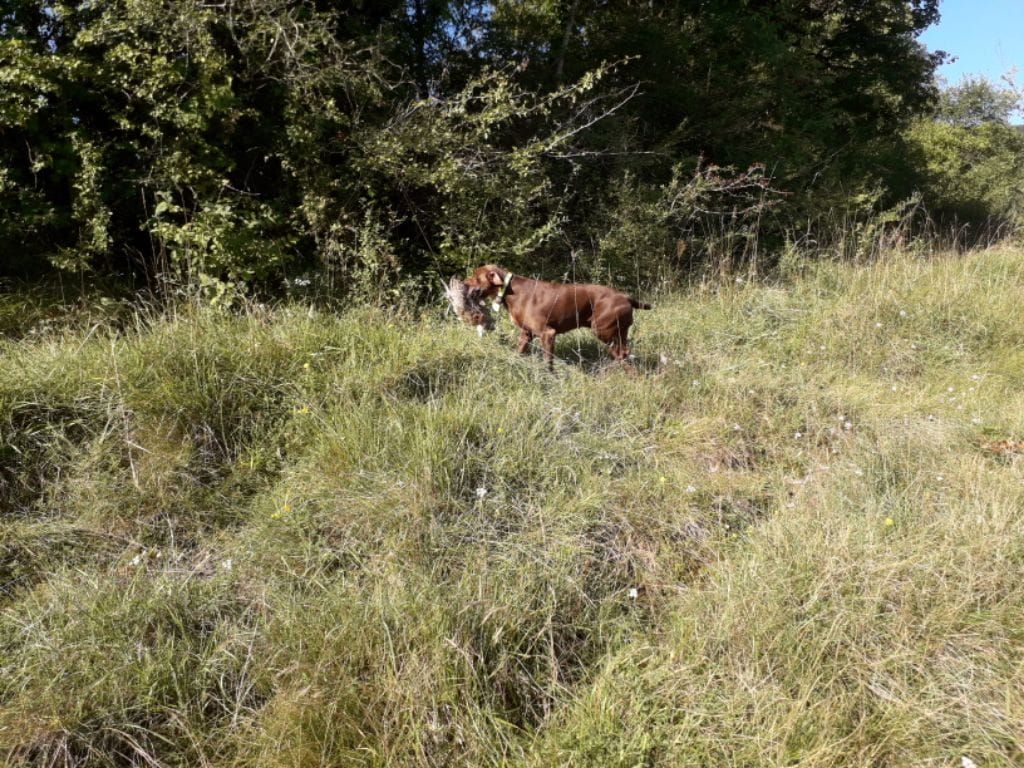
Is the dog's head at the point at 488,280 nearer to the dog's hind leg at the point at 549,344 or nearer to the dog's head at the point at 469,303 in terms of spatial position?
the dog's head at the point at 469,303

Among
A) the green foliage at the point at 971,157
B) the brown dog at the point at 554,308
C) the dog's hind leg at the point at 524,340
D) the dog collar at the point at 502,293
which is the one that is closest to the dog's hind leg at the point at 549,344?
the brown dog at the point at 554,308

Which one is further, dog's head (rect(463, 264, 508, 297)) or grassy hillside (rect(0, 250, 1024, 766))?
dog's head (rect(463, 264, 508, 297))

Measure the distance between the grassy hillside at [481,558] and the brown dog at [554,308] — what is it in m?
0.26

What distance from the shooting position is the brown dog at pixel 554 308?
14.1 feet

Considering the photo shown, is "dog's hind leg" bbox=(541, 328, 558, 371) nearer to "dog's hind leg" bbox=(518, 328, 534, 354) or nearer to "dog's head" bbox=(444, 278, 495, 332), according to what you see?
"dog's hind leg" bbox=(518, 328, 534, 354)

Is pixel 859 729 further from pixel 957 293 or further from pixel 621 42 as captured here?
pixel 621 42

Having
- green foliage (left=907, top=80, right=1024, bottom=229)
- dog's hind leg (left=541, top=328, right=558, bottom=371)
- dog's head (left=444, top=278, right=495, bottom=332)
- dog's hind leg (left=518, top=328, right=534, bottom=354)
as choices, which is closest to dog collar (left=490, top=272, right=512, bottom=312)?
dog's head (left=444, top=278, right=495, bottom=332)

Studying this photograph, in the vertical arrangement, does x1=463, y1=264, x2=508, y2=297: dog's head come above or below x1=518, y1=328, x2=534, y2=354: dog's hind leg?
above

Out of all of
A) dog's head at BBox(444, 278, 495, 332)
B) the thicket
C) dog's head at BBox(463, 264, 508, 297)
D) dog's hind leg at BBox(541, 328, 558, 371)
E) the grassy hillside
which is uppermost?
the thicket

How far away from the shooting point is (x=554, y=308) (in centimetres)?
429

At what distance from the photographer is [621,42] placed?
759 cm

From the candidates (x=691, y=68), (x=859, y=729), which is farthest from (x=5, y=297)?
(x=691, y=68)

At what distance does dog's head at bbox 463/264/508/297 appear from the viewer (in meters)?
4.41

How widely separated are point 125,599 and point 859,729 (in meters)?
2.39
